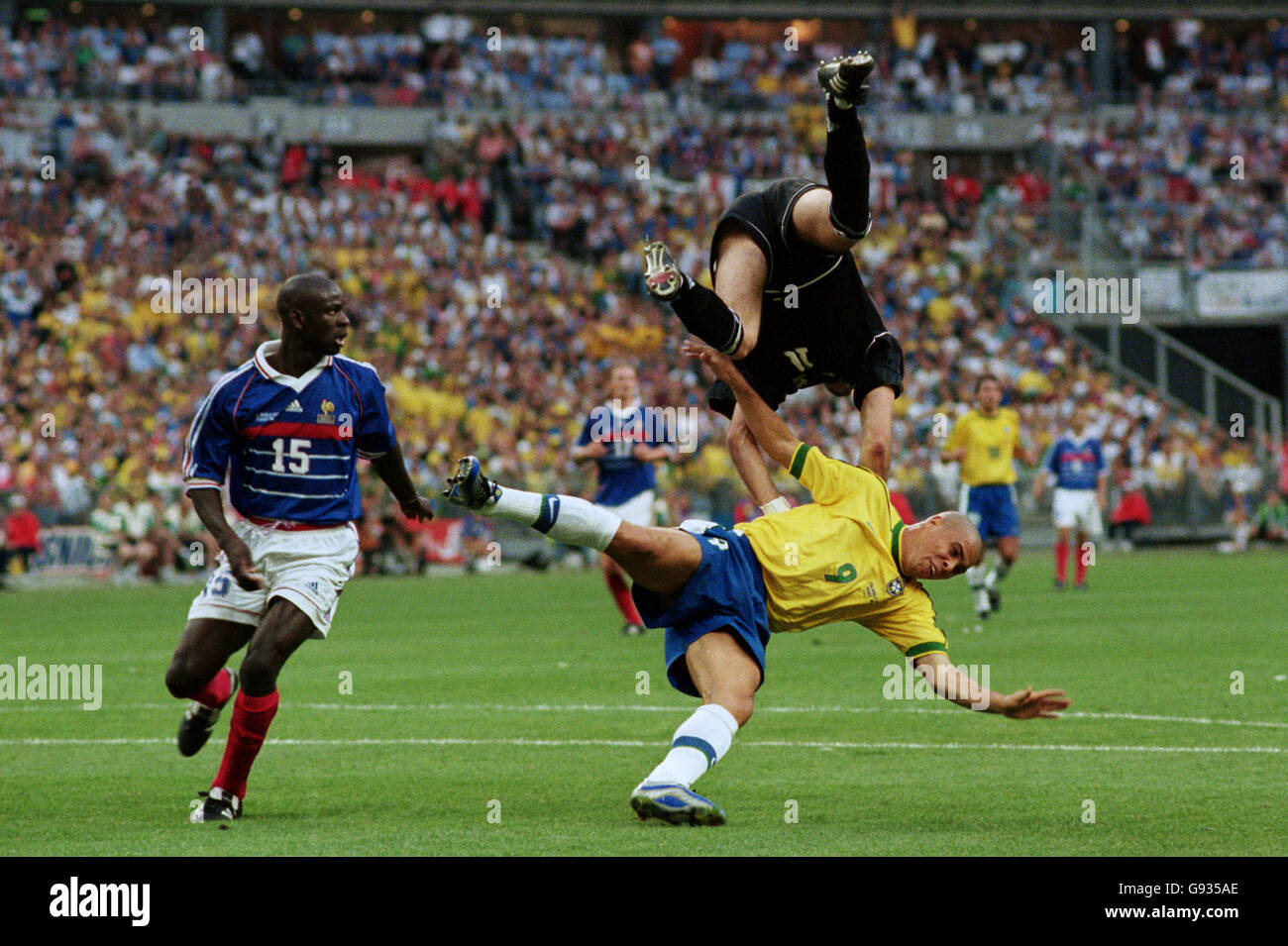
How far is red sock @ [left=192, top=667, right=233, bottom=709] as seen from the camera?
7.93 m

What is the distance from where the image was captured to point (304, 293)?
24.7ft

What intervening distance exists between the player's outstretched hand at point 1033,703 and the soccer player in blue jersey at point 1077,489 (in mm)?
15688

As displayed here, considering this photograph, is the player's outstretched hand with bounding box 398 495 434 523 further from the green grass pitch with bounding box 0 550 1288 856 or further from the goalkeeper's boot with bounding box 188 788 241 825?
the goalkeeper's boot with bounding box 188 788 241 825

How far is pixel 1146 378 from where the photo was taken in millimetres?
38000

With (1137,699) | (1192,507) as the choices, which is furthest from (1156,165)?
(1137,699)

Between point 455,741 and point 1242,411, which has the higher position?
point 1242,411

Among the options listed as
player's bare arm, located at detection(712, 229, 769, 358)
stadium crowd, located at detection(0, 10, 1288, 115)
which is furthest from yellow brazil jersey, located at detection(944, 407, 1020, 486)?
stadium crowd, located at detection(0, 10, 1288, 115)

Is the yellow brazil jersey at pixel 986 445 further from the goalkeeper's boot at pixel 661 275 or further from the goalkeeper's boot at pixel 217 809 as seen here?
the goalkeeper's boot at pixel 217 809

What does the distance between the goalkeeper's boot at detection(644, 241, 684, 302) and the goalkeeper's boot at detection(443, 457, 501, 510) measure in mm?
1101

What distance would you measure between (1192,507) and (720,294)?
27.6 meters

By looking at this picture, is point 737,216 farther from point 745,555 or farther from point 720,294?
point 745,555

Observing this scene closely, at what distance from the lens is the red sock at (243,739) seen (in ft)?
24.2

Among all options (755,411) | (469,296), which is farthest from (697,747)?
(469,296)

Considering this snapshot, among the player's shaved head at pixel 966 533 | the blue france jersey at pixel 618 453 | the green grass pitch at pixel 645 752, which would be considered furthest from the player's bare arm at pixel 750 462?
the blue france jersey at pixel 618 453
